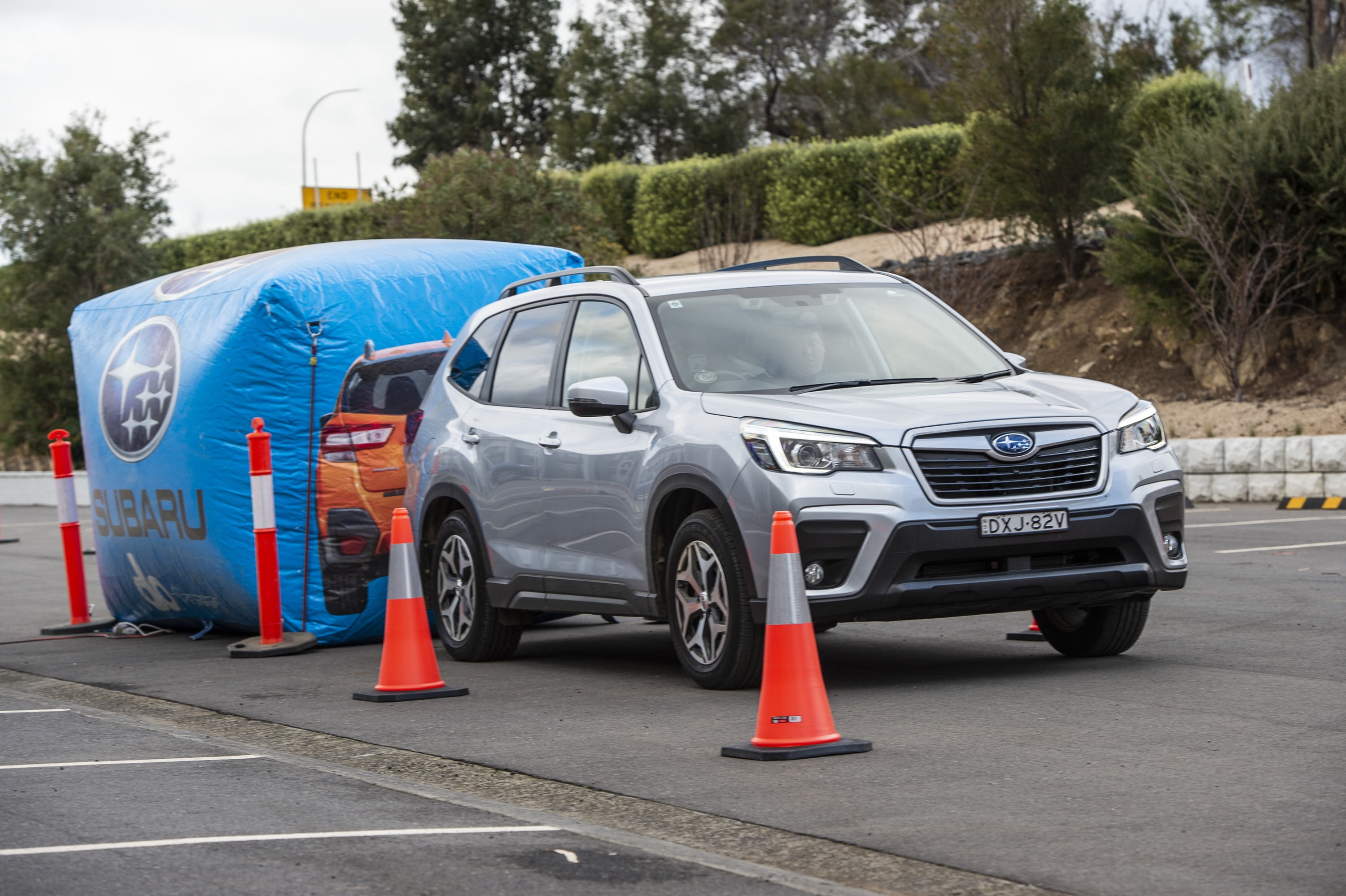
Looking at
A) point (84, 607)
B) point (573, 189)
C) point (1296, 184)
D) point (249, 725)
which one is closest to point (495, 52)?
point (573, 189)

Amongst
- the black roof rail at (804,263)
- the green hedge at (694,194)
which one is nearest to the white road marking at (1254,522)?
the black roof rail at (804,263)

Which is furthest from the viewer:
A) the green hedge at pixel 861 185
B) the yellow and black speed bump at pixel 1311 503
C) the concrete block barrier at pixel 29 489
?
the green hedge at pixel 861 185

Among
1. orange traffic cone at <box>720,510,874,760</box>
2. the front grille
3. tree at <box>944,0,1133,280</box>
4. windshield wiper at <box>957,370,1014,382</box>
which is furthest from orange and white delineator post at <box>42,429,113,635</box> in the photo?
tree at <box>944,0,1133,280</box>

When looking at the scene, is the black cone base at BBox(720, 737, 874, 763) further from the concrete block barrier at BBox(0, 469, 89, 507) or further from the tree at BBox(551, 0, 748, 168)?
the tree at BBox(551, 0, 748, 168)

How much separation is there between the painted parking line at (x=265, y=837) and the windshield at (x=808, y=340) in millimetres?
3084

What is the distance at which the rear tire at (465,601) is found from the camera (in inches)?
Answer: 373

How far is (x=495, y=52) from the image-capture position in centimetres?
7062

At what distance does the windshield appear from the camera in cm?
812

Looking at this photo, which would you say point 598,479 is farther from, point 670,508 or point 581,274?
point 581,274

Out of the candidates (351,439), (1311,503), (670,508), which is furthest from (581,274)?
(1311,503)

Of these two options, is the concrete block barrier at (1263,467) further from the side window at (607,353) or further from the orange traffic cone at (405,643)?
the orange traffic cone at (405,643)

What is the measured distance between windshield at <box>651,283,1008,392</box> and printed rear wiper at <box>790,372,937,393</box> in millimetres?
24

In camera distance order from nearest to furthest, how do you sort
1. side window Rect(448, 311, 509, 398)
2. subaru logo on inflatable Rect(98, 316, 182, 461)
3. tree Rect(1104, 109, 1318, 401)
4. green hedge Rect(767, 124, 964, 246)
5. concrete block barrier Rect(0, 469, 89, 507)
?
side window Rect(448, 311, 509, 398)
subaru logo on inflatable Rect(98, 316, 182, 461)
tree Rect(1104, 109, 1318, 401)
concrete block barrier Rect(0, 469, 89, 507)
green hedge Rect(767, 124, 964, 246)

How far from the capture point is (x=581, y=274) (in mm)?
10312
